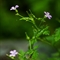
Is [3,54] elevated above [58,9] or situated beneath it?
situated beneath

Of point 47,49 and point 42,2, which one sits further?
point 42,2

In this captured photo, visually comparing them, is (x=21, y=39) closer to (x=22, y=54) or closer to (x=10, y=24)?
(x=10, y=24)

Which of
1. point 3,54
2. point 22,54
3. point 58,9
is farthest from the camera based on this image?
point 58,9

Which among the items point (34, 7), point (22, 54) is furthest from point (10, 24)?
point (22, 54)

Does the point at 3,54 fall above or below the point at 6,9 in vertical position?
below

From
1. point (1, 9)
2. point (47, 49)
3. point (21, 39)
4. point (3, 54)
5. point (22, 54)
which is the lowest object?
point (22, 54)

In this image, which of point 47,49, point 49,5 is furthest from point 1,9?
point 47,49

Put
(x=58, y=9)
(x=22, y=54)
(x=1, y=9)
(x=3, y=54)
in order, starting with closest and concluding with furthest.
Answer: (x=22, y=54) < (x=3, y=54) < (x=58, y=9) < (x=1, y=9)

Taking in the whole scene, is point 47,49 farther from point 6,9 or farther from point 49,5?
point 6,9

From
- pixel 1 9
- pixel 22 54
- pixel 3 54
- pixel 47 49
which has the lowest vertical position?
pixel 22 54
